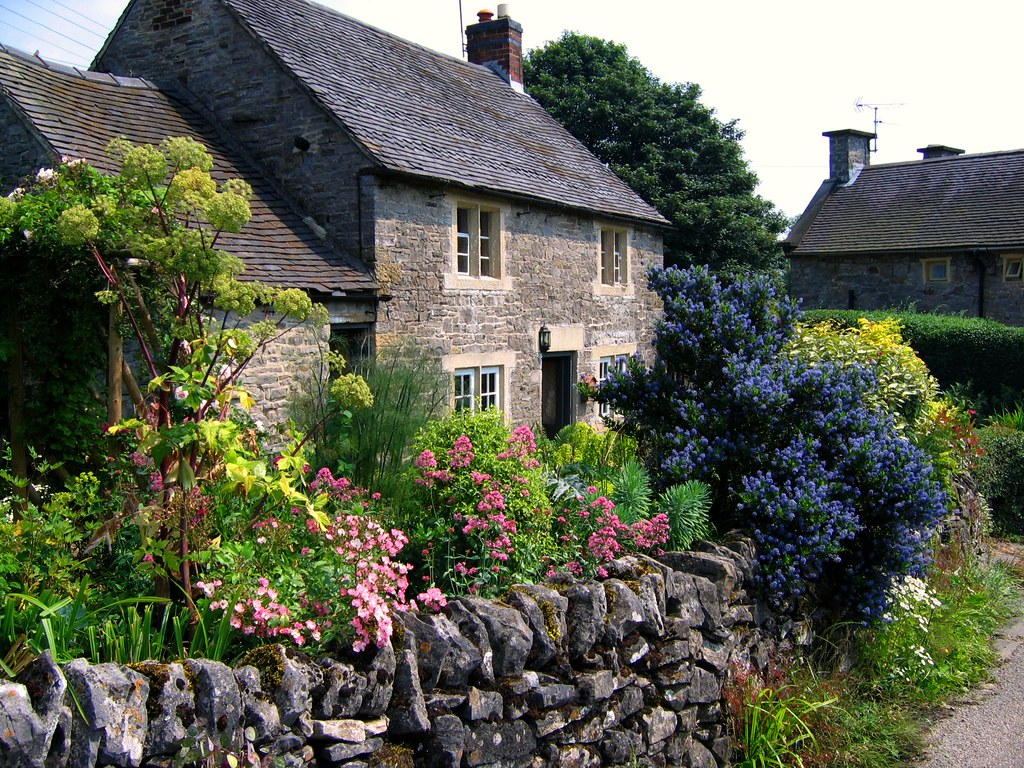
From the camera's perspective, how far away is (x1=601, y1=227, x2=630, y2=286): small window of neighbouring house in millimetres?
18312

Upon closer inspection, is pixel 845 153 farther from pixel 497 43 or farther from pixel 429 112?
pixel 429 112

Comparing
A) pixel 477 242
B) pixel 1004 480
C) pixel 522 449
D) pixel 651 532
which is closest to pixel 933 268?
pixel 1004 480

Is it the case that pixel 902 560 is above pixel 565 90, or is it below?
below

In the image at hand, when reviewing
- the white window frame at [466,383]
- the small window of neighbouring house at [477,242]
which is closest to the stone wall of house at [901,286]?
the small window of neighbouring house at [477,242]

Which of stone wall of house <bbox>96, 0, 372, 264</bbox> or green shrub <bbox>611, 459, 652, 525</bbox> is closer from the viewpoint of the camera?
green shrub <bbox>611, 459, 652, 525</bbox>

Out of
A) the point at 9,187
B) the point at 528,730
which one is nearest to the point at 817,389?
the point at 528,730

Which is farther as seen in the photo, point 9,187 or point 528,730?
point 9,187

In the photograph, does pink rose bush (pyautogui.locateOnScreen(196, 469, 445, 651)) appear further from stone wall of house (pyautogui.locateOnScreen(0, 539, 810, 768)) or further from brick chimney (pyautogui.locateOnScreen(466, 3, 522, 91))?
brick chimney (pyautogui.locateOnScreen(466, 3, 522, 91))

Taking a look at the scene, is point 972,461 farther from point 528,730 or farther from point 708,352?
point 528,730

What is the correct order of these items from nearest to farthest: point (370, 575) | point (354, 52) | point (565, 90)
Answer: point (370, 575) < point (354, 52) < point (565, 90)

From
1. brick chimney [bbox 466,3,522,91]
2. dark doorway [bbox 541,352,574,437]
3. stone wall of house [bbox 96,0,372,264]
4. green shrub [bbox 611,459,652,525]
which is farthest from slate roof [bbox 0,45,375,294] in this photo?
brick chimney [bbox 466,3,522,91]

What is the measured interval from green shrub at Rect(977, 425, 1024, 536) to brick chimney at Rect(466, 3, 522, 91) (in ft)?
43.8

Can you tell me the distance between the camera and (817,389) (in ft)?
24.3

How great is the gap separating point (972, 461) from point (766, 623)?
6.29m
